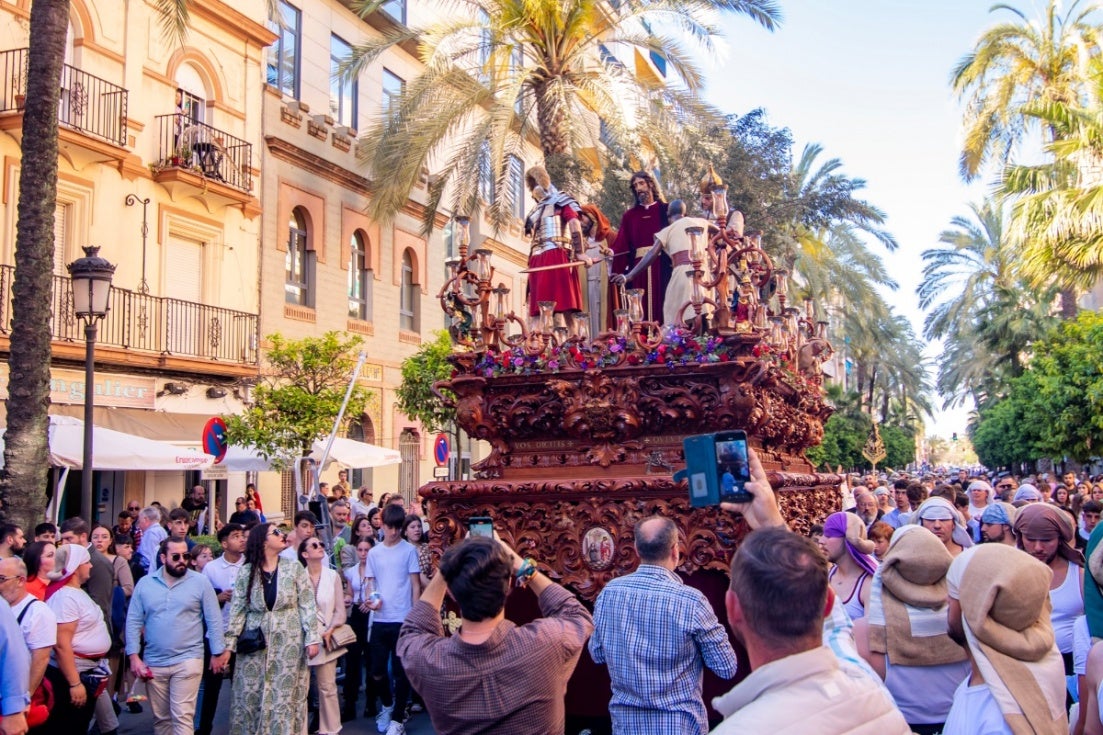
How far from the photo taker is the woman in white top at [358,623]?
9.48 metres

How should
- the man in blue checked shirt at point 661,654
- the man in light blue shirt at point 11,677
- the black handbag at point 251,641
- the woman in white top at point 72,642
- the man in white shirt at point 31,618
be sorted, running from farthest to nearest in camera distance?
the black handbag at point 251,641 < the woman in white top at point 72,642 < the man in white shirt at point 31,618 < the man in light blue shirt at point 11,677 < the man in blue checked shirt at point 661,654

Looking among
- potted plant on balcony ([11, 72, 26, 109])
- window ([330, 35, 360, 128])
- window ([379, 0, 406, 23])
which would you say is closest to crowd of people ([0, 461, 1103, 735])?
potted plant on balcony ([11, 72, 26, 109])

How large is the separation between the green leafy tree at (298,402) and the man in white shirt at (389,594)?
9522mm

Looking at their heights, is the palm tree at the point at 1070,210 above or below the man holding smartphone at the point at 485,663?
above

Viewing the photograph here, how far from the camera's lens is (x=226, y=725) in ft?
31.3

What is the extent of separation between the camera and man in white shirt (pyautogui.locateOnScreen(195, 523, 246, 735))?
8.37 metres

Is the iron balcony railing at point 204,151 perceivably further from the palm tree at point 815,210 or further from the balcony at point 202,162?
the palm tree at point 815,210

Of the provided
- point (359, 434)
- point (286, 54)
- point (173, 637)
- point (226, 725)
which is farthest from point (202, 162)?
point (173, 637)

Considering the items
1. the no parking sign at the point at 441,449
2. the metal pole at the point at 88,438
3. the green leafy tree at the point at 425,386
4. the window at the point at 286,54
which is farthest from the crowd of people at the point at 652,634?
the window at the point at 286,54

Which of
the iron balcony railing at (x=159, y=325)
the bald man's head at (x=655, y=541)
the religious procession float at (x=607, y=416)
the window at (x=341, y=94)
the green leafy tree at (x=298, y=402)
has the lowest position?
the bald man's head at (x=655, y=541)

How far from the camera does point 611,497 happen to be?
24.9 ft

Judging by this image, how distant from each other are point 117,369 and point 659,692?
15967mm

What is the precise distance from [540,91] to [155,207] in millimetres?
7643

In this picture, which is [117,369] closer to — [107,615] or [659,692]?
[107,615]
